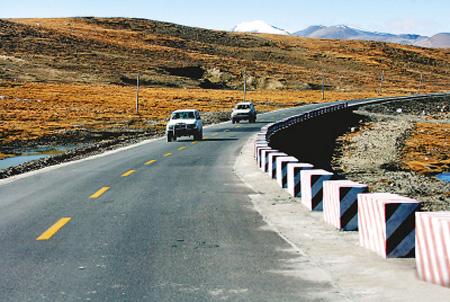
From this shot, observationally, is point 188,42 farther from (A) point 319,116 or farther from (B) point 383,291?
(B) point 383,291

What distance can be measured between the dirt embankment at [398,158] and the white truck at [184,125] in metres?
7.78

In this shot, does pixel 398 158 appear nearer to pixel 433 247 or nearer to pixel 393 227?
pixel 393 227

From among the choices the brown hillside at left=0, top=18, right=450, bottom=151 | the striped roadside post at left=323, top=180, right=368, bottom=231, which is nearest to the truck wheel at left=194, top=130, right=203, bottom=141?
the brown hillside at left=0, top=18, right=450, bottom=151

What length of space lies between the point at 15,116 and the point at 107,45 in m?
101

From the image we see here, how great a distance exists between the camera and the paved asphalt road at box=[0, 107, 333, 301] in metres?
5.95

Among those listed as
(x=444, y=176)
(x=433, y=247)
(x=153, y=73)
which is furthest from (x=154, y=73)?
(x=433, y=247)

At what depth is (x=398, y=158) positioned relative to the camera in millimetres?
32156

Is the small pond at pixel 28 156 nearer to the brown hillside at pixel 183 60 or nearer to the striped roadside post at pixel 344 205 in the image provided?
the striped roadside post at pixel 344 205

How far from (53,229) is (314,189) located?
192 inches

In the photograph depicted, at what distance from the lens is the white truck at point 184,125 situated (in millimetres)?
30594

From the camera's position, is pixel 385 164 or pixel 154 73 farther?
pixel 154 73

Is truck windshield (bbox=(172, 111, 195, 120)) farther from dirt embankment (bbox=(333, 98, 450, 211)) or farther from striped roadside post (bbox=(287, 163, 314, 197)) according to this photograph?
striped roadside post (bbox=(287, 163, 314, 197))

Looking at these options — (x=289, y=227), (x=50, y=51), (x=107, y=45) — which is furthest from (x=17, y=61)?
(x=289, y=227)

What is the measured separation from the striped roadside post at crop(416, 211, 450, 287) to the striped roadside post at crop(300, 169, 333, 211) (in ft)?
13.9
